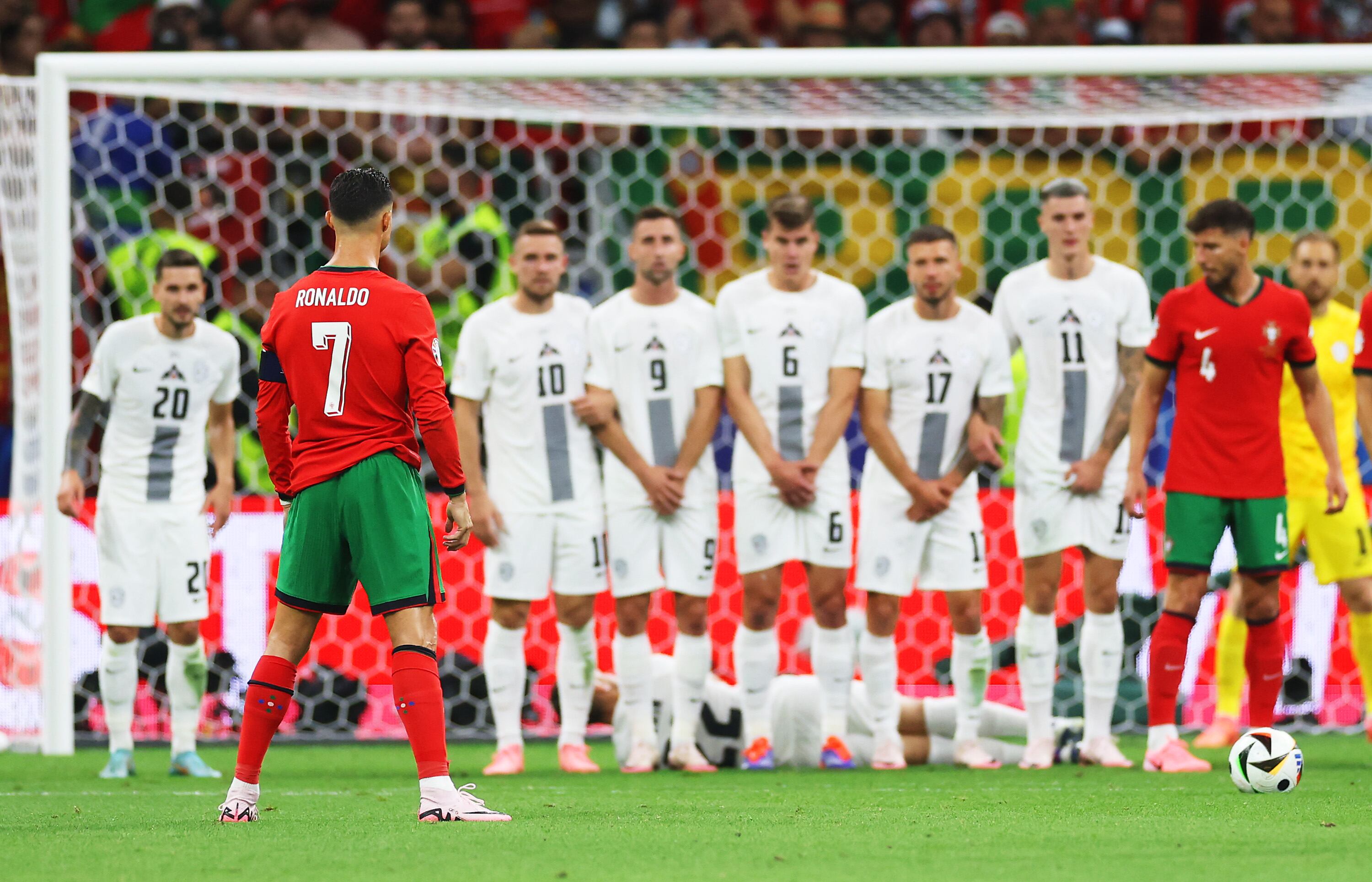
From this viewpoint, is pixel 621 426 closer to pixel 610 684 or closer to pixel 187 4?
pixel 610 684

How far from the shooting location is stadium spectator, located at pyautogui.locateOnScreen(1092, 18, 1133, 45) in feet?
38.8

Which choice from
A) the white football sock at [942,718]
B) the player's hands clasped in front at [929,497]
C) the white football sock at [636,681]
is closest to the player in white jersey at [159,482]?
the white football sock at [636,681]

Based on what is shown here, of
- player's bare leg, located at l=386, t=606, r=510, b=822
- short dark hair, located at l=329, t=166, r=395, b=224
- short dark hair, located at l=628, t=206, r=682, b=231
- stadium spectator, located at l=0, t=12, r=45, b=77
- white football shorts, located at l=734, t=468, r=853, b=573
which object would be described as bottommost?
player's bare leg, located at l=386, t=606, r=510, b=822

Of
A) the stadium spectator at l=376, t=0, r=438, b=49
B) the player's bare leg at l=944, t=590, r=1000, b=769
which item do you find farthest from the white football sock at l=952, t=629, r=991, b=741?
the stadium spectator at l=376, t=0, r=438, b=49

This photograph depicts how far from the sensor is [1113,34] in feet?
38.8

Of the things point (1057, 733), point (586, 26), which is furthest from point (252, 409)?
point (1057, 733)

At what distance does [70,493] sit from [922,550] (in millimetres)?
3494

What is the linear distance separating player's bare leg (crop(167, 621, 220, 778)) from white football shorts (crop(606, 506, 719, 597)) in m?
1.76

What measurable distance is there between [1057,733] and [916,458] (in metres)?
1.29

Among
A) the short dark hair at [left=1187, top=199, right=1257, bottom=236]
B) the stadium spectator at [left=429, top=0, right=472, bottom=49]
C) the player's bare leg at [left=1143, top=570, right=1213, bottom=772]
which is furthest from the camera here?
the stadium spectator at [left=429, top=0, right=472, bottom=49]

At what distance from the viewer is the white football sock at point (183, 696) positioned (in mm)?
7070

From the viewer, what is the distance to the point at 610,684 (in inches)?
305

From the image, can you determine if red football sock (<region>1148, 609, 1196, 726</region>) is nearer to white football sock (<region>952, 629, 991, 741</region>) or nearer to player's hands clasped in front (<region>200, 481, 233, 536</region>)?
white football sock (<region>952, 629, 991, 741</region>)

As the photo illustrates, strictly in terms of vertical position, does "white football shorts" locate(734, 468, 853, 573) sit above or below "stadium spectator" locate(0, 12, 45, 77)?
below
